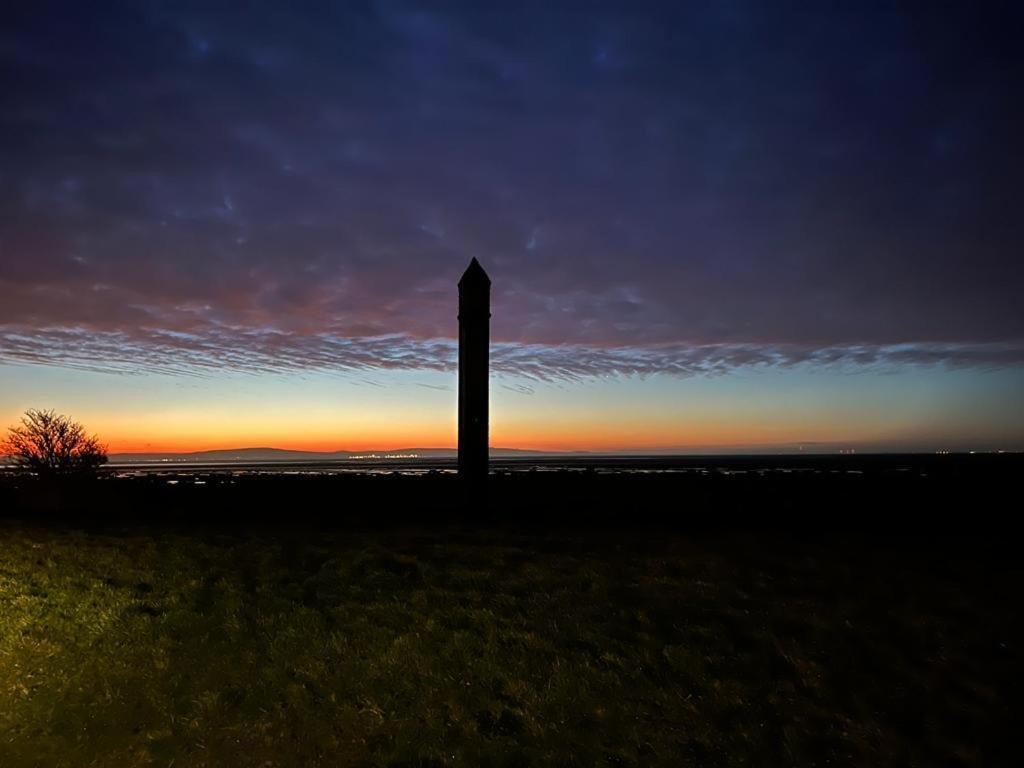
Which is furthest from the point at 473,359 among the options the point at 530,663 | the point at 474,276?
the point at 530,663

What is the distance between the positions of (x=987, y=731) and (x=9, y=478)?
127 ft

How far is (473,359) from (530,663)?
7640 mm

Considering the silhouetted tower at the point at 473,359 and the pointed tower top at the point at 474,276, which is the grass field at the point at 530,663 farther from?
the pointed tower top at the point at 474,276

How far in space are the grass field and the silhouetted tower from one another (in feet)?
12.7

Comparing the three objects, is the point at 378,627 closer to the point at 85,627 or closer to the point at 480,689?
the point at 480,689

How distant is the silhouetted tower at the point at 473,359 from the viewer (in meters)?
14.1

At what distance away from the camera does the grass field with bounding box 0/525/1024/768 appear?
6.14 meters

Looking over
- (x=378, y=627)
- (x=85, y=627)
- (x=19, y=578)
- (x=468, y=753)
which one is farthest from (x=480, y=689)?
(x=19, y=578)

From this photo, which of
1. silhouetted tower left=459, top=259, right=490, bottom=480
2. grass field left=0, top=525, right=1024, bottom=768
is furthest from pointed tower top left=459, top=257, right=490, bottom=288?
grass field left=0, top=525, right=1024, bottom=768

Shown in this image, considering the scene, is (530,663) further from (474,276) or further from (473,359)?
(474,276)

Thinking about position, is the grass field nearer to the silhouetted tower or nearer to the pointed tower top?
the silhouetted tower

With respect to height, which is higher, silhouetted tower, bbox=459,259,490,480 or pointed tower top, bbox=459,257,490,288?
pointed tower top, bbox=459,257,490,288

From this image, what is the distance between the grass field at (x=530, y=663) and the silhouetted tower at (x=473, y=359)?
3863 mm

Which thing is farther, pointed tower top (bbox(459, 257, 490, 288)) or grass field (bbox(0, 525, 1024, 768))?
pointed tower top (bbox(459, 257, 490, 288))
